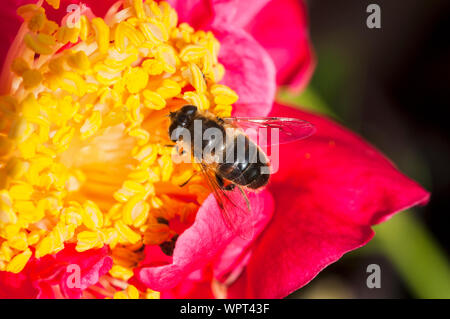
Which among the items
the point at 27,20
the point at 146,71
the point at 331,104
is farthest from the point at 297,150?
the point at 331,104

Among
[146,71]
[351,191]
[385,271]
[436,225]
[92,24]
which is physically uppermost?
[92,24]

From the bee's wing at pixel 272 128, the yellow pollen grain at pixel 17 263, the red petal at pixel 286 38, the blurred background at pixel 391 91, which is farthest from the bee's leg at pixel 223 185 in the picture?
the blurred background at pixel 391 91

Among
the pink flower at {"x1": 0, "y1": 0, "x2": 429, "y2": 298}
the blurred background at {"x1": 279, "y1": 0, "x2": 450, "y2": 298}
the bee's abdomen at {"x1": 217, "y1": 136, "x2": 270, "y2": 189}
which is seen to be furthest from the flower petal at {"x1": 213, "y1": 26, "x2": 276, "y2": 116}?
the blurred background at {"x1": 279, "y1": 0, "x2": 450, "y2": 298}

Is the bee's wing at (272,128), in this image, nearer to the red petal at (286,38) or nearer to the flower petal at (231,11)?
the flower petal at (231,11)

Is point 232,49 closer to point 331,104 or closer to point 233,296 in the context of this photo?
point 233,296

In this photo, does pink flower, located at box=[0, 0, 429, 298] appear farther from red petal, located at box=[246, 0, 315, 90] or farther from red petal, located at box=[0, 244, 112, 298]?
red petal, located at box=[246, 0, 315, 90]

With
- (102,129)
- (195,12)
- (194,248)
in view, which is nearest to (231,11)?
(195,12)

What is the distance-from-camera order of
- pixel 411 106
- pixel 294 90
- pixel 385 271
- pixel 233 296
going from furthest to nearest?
1. pixel 411 106
2. pixel 385 271
3. pixel 294 90
4. pixel 233 296
